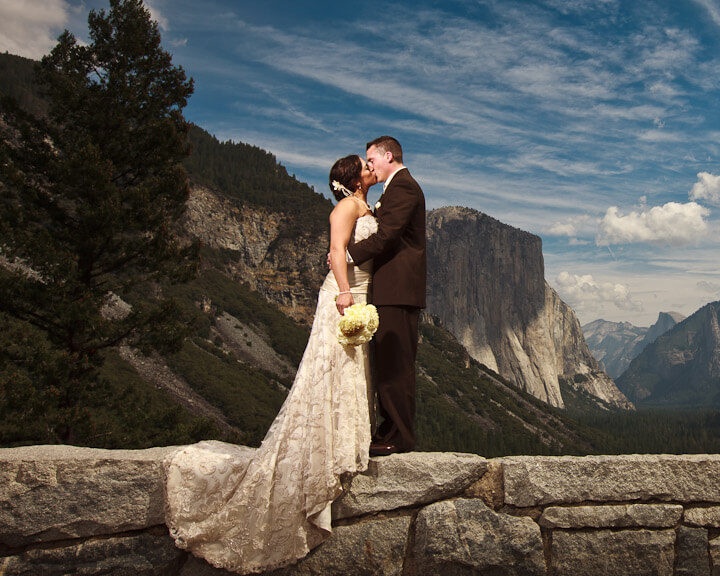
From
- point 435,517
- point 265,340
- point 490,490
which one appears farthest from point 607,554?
point 265,340

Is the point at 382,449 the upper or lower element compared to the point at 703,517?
upper

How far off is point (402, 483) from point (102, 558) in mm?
2217

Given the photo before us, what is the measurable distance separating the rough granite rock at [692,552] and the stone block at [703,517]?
0.06m

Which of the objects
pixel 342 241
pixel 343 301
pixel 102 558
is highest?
pixel 342 241

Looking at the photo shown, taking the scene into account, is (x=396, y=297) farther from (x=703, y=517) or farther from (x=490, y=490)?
(x=703, y=517)

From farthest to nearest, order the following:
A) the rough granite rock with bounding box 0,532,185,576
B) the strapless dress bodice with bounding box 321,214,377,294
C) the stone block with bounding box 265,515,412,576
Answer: the strapless dress bodice with bounding box 321,214,377,294, the stone block with bounding box 265,515,412,576, the rough granite rock with bounding box 0,532,185,576

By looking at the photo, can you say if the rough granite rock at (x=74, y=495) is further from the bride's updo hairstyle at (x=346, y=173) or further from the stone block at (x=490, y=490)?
the bride's updo hairstyle at (x=346, y=173)

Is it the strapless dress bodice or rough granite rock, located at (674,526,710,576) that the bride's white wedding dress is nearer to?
the strapless dress bodice

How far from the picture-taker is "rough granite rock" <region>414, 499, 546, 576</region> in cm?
414

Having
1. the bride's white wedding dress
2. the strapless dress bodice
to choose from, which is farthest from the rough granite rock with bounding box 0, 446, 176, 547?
the strapless dress bodice

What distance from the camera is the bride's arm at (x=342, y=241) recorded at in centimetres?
429

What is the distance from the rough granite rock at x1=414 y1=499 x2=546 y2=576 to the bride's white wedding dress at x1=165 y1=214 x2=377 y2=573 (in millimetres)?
749

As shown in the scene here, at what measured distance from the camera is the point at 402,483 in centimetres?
418

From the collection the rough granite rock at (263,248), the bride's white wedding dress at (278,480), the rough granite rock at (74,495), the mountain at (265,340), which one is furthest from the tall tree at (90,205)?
the rough granite rock at (263,248)
